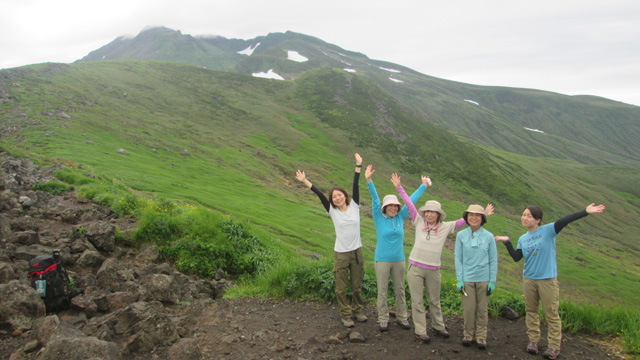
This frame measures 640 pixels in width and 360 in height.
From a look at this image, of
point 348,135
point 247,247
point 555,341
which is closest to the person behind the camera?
point 555,341

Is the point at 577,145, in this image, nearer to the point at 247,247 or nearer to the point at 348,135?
the point at 348,135

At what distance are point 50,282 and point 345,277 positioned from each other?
20.9 feet

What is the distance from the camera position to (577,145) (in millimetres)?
185000

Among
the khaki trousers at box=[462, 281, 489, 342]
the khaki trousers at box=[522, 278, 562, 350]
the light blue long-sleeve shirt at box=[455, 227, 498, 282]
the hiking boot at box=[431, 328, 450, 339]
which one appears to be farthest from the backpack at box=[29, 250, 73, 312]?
the khaki trousers at box=[522, 278, 562, 350]

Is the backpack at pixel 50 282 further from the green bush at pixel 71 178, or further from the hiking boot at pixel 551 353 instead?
the green bush at pixel 71 178

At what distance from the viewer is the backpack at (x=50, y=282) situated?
23.2ft

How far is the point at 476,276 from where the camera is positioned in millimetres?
7324

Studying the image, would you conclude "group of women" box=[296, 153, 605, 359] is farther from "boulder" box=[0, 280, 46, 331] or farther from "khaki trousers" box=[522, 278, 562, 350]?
"boulder" box=[0, 280, 46, 331]

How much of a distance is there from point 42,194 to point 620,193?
143838mm

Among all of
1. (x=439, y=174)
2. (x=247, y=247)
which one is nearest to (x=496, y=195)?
(x=439, y=174)

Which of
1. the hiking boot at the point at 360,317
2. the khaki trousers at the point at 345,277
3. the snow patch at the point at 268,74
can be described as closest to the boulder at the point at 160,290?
the khaki trousers at the point at 345,277

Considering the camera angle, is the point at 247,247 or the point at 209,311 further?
the point at 247,247

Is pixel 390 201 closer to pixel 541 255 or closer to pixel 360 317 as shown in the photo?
pixel 360 317

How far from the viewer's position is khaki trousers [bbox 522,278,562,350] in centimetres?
704
